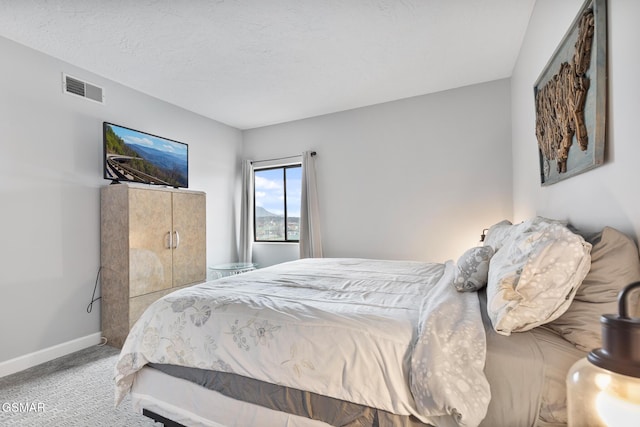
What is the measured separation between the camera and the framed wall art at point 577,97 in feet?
4.06

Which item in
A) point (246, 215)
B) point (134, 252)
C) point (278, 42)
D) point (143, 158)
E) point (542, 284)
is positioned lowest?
point (134, 252)

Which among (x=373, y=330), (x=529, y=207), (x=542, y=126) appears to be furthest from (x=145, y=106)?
(x=529, y=207)

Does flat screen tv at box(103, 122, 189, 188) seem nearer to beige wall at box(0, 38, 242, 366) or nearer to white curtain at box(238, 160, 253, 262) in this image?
beige wall at box(0, 38, 242, 366)

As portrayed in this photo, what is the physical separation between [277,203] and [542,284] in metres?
4.19

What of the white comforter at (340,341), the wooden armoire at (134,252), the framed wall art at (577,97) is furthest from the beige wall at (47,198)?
the framed wall art at (577,97)

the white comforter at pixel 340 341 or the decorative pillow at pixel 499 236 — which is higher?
the decorative pillow at pixel 499 236

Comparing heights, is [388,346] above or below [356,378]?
above

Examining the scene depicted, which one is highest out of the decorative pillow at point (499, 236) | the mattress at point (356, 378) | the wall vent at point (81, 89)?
the wall vent at point (81, 89)

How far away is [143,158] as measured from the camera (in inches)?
133

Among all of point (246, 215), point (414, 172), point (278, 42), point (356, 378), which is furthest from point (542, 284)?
point (246, 215)

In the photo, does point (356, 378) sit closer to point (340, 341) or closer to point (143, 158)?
point (340, 341)

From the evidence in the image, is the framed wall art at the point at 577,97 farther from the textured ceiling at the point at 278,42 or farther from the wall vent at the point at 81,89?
the wall vent at the point at 81,89

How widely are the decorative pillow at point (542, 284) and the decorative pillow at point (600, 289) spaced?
50mm

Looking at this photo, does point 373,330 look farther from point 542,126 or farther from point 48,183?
point 48,183
